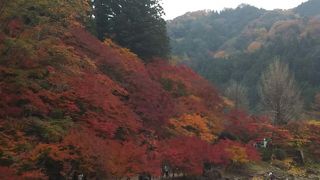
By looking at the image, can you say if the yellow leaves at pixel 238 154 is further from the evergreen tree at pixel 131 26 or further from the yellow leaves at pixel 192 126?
the evergreen tree at pixel 131 26

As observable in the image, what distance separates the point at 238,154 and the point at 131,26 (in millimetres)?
12302

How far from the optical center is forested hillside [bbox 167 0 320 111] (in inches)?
3051

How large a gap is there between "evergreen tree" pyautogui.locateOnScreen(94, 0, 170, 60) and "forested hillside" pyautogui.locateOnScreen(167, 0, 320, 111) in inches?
1421

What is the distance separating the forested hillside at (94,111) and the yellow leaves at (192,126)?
7cm

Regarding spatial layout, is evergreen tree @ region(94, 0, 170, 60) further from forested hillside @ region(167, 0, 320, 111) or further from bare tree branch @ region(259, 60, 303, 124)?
forested hillside @ region(167, 0, 320, 111)

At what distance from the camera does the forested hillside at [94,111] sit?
15.5 meters

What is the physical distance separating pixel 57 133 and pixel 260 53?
74686 mm

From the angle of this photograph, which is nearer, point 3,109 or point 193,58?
point 3,109

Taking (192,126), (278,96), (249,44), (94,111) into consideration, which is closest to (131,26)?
(192,126)

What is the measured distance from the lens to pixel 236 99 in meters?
55.4

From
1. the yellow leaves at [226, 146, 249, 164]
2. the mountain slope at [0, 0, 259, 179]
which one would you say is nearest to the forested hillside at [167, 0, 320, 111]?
the yellow leaves at [226, 146, 249, 164]

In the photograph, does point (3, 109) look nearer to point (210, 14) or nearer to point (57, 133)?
point (57, 133)

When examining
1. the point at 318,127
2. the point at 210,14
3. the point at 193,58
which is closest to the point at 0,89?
the point at 318,127

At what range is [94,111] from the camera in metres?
19.6
